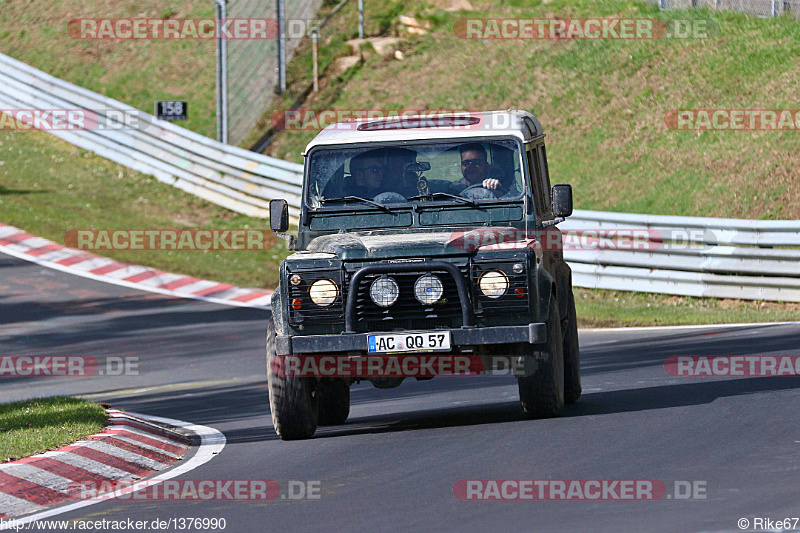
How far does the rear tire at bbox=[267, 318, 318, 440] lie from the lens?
10086mm

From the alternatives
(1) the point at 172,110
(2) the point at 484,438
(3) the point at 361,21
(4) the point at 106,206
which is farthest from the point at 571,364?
(3) the point at 361,21

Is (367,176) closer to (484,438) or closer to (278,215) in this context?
(278,215)

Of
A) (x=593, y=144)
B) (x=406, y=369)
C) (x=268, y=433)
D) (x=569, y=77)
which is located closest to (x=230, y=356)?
(x=268, y=433)

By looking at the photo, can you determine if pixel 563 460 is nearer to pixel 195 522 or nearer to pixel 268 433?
pixel 195 522

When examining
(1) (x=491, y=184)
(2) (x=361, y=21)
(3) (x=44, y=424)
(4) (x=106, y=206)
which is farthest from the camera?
(2) (x=361, y=21)

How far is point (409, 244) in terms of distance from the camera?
384 inches

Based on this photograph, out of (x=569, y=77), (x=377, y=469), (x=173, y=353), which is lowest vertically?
(x=173, y=353)

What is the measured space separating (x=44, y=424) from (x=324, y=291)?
111 inches

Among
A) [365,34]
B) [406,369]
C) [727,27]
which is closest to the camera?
[406,369]

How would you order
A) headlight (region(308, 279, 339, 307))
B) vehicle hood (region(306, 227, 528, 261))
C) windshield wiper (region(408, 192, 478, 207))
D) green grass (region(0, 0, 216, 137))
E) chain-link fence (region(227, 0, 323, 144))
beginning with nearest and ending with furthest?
vehicle hood (region(306, 227, 528, 261)) < headlight (region(308, 279, 339, 307)) < windshield wiper (region(408, 192, 478, 207)) < chain-link fence (region(227, 0, 323, 144)) < green grass (region(0, 0, 216, 137))

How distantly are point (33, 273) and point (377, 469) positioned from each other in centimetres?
1591

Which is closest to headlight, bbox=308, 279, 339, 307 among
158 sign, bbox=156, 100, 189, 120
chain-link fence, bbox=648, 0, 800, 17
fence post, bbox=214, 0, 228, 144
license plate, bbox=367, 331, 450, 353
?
license plate, bbox=367, 331, 450, 353

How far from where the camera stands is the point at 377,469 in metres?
8.76

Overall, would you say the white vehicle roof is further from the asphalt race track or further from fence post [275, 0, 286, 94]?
fence post [275, 0, 286, 94]
